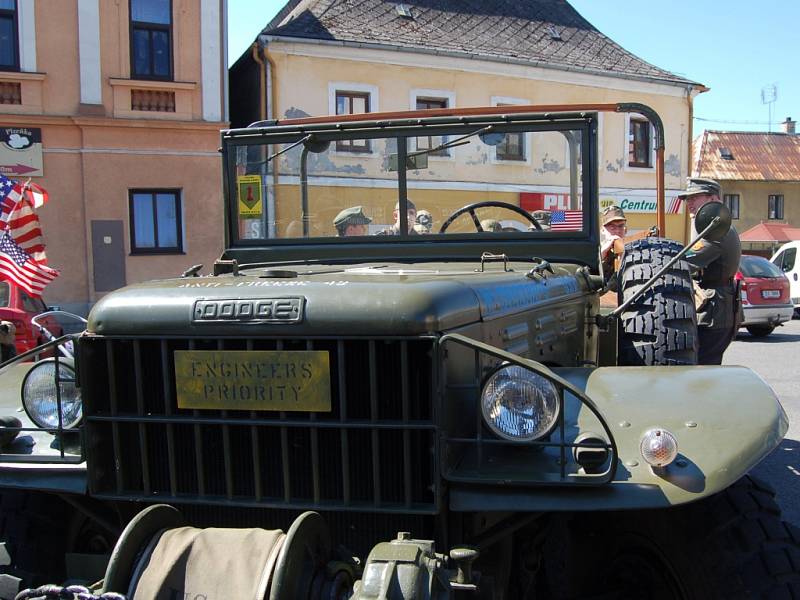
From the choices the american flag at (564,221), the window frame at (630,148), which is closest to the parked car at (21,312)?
the american flag at (564,221)

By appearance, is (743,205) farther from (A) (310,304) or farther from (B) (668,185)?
(A) (310,304)

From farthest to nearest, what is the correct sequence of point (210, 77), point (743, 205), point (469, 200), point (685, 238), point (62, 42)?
point (743, 205) < point (685, 238) < point (210, 77) < point (62, 42) < point (469, 200)

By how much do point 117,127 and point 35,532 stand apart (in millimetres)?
11835

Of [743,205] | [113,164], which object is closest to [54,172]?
[113,164]

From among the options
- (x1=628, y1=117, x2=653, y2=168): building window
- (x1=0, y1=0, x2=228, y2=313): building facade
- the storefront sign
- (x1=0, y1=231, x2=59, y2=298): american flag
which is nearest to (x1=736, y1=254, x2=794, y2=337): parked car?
(x1=628, y1=117, x2=653, y2=168): building window

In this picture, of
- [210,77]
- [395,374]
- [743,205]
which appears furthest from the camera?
[743,205]

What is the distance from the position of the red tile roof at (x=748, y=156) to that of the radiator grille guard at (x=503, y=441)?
103 ft

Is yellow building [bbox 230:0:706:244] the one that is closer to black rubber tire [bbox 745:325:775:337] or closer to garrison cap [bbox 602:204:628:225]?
black rubber tire [bbox 745:325:775:337]

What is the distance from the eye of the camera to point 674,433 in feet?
7.58

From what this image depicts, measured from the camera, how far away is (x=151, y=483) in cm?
241

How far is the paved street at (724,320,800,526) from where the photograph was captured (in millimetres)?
4953

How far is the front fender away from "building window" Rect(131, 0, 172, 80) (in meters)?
12.9

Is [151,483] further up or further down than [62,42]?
further down

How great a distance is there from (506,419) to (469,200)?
1.67 metres
